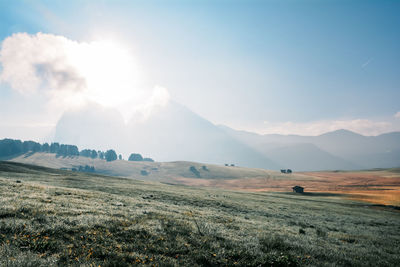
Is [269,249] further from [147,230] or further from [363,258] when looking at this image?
[147,230]

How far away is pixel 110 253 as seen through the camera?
7.46 m

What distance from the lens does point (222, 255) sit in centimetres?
847

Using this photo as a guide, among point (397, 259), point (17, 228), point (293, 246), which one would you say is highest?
point (17, 228)

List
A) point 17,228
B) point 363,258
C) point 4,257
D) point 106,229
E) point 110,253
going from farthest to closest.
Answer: point 363,258 < point 106,229 < point 17,228 < point 110,253 < point 4,257

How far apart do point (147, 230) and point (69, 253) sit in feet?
12.4

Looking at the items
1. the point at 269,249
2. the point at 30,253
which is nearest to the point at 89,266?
the point at 30,253

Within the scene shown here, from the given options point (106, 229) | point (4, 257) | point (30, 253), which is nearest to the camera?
point (4, 257)

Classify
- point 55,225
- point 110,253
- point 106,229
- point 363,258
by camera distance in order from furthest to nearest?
point 363,258, point 106,229, point 55,225, point 110,253

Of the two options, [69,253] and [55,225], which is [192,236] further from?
[55,225]

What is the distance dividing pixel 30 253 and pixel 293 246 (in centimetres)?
1212

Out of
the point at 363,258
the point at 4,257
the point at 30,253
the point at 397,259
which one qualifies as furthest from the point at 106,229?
the point at 397,259

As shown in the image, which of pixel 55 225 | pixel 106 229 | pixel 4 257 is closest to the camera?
pixel 4 257

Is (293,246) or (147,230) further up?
(147,230)

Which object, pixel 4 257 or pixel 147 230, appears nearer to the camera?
pixel 4 257
